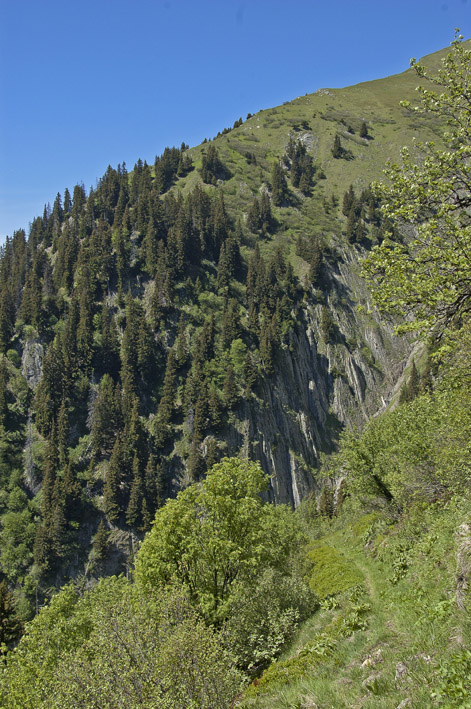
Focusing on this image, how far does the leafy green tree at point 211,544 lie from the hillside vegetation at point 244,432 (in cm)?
17

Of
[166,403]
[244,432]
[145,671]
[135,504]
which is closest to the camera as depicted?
[145,671]

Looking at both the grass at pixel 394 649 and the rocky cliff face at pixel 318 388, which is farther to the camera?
the rocky cliff face at pixel 318 388

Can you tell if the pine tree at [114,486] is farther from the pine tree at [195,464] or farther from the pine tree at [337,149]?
the pine tree at [337,149]

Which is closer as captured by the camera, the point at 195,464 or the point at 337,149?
the point at 195,464

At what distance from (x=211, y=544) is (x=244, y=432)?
82019mm

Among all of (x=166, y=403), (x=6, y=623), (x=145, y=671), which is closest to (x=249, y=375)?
(x=166, y=403)

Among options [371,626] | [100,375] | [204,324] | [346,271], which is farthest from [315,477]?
[371,626]

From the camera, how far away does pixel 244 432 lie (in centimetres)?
10588

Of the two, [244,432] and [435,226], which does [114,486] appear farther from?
[435,226]

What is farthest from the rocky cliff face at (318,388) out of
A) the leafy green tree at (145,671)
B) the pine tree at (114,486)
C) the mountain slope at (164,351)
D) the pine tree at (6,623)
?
the leafy green tree at (145,671)

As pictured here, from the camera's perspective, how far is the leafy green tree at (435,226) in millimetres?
10531

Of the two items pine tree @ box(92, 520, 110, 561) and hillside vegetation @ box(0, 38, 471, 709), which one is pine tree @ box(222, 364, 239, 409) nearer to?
hillside vegetation @ box(0, 38, 471, 709)

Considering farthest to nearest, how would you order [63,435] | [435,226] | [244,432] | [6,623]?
[244,432] < [63,435] < [6,623] < [435,226]

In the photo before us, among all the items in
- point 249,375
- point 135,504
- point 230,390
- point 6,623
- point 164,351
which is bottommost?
point 6,623
